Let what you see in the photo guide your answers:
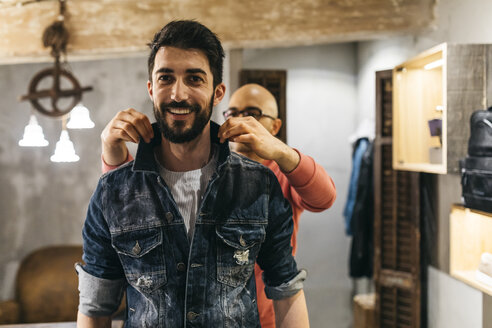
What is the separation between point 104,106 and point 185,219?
138 inches

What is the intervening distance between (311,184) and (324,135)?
129 inches

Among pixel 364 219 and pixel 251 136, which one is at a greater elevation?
pixel 251 136

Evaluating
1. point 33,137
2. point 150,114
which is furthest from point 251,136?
point 150,114

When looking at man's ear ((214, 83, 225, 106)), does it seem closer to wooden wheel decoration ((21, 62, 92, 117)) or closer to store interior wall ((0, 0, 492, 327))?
wooden wheel decoration ((21, 62, 92, 117))

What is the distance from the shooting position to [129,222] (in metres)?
1.17

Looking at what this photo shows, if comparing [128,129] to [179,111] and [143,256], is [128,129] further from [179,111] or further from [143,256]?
[143,256]

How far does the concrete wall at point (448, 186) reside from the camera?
98.7 inches

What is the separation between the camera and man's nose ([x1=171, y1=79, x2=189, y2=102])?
1.12 meters

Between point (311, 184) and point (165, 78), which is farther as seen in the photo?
point (311, 184)

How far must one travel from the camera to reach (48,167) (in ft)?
14.5

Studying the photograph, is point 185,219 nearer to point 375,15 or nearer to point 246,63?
point 375,15

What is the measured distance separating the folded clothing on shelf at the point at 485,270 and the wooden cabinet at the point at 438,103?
463mm

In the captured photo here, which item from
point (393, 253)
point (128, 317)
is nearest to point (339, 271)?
point (393, 253)

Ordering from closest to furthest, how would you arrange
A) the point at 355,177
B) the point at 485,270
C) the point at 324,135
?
the point at 485,270, the point at 355,177, the point at 324,135
